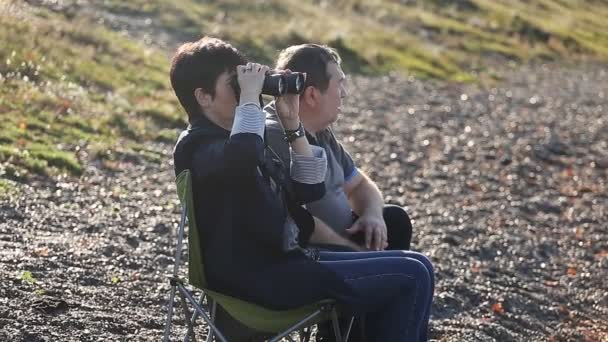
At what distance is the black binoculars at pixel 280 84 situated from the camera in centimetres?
458

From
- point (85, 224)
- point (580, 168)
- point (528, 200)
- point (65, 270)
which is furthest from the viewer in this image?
point (580, 168)

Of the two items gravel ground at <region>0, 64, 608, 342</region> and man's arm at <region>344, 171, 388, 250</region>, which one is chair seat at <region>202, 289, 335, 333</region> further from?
gravel ground at <region>0, 64, 608, 342</region>

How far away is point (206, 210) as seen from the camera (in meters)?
4.55

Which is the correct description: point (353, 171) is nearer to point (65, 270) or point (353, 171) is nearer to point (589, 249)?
point (65, 270)

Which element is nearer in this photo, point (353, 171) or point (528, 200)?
point (353, 171)

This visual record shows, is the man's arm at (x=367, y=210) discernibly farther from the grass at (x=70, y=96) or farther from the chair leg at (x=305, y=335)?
the grass at (x=70, y=96)

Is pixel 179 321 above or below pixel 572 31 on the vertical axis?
above

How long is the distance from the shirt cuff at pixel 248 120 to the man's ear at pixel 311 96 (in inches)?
31.1

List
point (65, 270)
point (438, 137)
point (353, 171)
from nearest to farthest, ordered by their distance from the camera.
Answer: point (353, 171)
point (65, 270)
point (438, 137)

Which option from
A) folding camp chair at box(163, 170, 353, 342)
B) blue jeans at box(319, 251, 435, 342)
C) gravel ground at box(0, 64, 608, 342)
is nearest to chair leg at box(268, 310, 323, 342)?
folding camp chair at box(163, 170, 353, 342)

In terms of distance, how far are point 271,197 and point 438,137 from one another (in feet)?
39.2

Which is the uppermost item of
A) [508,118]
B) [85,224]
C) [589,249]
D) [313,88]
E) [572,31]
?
[313,88]

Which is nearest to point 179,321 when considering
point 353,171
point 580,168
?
point 353,171

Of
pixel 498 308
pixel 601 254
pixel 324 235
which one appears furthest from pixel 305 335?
pixel 601 254
